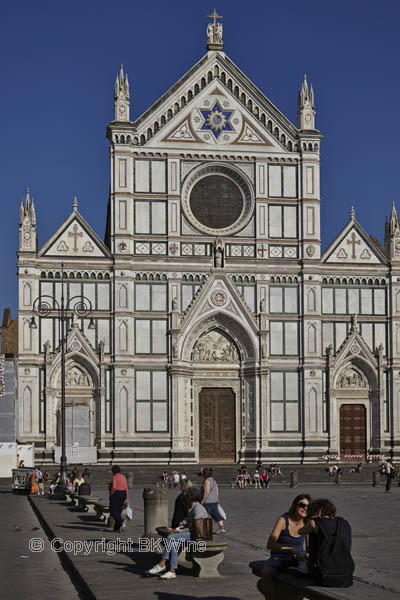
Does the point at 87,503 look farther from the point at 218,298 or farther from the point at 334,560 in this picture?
the point at 218,298

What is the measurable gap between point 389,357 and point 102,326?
15.7 meters

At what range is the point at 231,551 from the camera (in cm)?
1966

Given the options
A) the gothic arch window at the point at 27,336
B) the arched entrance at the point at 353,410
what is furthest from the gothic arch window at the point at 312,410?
the gothic arch window at the point at 27,336

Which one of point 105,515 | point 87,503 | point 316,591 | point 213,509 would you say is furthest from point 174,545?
point 87,503

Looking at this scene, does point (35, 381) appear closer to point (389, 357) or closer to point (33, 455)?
point (33, 455)

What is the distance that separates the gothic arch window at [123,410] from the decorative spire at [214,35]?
62.5ft

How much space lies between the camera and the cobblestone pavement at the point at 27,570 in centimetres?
1520

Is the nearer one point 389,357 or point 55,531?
point 55,531

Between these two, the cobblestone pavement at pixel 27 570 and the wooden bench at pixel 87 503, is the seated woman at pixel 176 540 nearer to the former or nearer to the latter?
the cobblestone pavement at pixel 27 570

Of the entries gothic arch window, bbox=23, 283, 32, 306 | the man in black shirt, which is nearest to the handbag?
the man in black shirt

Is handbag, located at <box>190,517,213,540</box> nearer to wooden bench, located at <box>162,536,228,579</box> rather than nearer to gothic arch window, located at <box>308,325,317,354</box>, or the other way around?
wooden bench, located at <box>162,536,228,579</box>

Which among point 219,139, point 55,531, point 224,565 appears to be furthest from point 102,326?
point 224,565

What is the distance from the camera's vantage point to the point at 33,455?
181 feet

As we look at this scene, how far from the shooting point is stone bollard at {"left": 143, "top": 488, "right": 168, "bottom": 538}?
20688 millimetres
